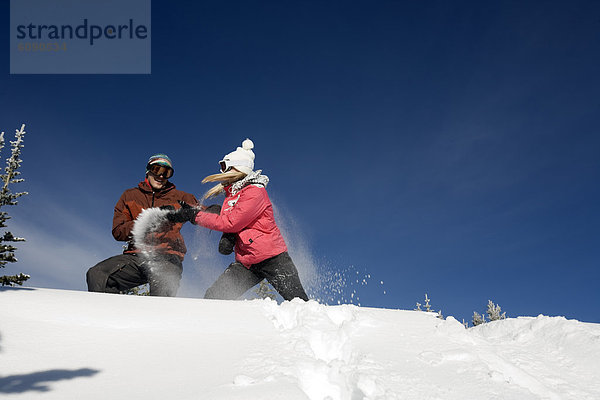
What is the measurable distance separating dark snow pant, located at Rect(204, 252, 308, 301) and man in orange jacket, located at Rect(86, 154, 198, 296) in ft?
2.43

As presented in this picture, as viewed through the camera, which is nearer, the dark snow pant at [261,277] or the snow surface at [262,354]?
the snow surface at [262,354]

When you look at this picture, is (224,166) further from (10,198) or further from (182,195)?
(10,198)

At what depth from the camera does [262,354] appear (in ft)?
8.20

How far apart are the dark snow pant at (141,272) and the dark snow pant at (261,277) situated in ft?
2.03

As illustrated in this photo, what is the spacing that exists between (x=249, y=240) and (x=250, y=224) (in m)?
0.23

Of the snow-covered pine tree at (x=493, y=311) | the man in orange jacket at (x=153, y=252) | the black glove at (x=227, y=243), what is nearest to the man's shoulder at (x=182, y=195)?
the man in orange jacket at (x=153, y=252)

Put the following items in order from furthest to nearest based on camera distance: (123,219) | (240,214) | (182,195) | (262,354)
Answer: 1. (182,195)
2. (123,219)
3. (240,214)
4. (262,354)

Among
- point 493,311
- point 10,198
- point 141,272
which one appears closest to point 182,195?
point 141,272

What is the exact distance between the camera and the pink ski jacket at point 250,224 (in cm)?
490

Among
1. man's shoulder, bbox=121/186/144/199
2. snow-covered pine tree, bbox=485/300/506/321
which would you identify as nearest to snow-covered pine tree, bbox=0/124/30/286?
man's shoulder, bbox=121/186/144/199

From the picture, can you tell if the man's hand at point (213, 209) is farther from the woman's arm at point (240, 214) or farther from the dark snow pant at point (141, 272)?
the dark snow pant at point (141, 272)

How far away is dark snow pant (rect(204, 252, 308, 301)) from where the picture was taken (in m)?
4.86

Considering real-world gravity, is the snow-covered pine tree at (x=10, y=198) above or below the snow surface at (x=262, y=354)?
above

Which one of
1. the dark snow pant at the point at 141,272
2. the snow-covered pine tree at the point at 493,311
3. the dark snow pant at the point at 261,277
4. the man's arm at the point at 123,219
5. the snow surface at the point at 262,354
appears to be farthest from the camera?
the snow-covered pine tree at the point at 493,311
